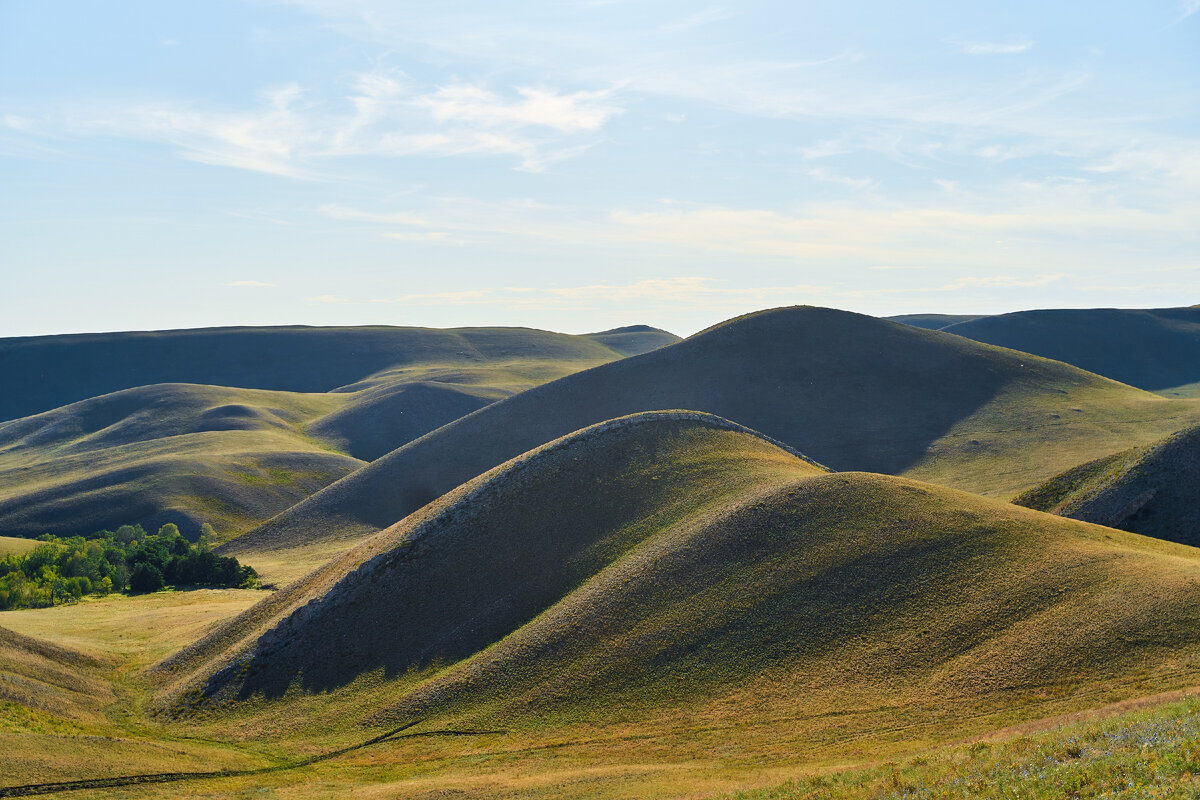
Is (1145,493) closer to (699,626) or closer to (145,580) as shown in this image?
(699,626)

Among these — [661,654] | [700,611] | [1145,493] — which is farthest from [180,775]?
[1145,493]

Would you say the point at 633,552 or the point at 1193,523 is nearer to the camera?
the point at 633,552

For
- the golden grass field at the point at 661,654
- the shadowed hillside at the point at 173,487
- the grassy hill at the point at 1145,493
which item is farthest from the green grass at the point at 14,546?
the grassy hill at the point at 1145,493

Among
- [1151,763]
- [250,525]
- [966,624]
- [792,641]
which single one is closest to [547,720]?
[792,641]

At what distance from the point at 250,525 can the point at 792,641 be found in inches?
4554

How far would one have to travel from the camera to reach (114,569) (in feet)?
333

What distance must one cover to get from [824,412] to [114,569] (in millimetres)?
105919

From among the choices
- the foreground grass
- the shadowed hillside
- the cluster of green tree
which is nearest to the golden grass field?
the foreground grass

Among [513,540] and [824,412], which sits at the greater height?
[824,412]

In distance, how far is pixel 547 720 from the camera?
43.1 meters

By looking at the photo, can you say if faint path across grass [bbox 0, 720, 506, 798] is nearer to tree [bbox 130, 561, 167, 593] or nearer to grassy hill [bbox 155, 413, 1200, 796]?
grassy hill [bbox 155, 413, 1200, 796]

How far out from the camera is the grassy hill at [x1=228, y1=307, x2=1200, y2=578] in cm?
12012

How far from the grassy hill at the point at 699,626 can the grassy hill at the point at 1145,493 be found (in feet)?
43.2

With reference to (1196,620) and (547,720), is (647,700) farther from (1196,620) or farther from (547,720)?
(1196,620)
